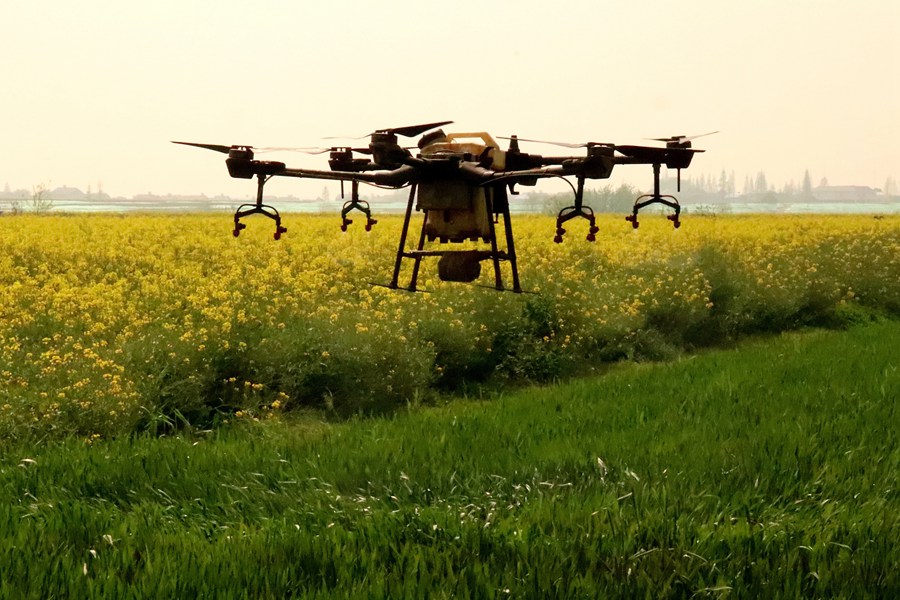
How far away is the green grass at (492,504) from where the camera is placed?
4887 millimetres

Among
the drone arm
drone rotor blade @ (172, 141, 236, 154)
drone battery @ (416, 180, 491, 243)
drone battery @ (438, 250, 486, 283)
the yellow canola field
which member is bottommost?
the yellow canola field

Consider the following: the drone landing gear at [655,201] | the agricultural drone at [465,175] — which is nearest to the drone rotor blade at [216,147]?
the agricultural drone at [465,175]

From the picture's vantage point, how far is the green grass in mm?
4887

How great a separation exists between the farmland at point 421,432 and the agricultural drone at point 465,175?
5.48ft

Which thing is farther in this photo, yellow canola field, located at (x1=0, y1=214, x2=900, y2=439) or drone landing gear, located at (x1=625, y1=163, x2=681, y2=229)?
yellow canola field, located at (x1=0, y1=214, x2=900, y2=439)

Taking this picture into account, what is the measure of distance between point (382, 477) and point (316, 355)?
12.2ft

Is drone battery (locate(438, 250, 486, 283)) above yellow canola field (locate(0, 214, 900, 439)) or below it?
above

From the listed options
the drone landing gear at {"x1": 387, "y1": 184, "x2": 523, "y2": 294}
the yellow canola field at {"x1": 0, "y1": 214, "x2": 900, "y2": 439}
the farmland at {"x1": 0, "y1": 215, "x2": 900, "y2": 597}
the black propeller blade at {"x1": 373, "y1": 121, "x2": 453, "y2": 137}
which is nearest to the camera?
the black propeller blade at {"x1": 373, "y1": 121, "x2": 453, "y2": 137}

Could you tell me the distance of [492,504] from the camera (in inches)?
233

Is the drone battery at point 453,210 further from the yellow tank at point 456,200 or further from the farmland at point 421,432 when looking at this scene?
the farmland at point 421,432

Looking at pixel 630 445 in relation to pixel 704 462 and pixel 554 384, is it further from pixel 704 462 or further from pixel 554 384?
pixel 554 384

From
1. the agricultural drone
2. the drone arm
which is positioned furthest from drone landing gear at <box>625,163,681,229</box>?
the drone arm

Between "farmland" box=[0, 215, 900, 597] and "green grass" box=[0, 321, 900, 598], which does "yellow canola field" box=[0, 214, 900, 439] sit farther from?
"green grass" box=[0, 321, 900, 598]

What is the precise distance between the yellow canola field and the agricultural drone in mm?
1360
